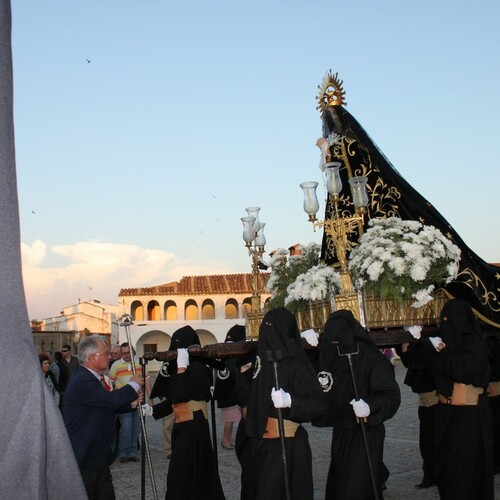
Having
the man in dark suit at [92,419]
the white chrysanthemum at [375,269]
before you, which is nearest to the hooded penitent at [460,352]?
the white chrysanthemum at [375,269]

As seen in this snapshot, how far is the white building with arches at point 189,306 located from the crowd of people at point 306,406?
1588 inches

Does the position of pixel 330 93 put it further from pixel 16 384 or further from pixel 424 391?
pixel 16 384

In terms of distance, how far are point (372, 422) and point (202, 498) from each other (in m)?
2.44

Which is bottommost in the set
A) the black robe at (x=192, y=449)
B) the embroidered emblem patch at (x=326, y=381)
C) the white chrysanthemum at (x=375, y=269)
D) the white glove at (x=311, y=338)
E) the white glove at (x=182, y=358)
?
the black robe at (x=192, y=449)

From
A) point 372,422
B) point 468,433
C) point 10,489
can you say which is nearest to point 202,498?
point 372,422

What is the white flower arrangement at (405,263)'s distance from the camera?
24.8 ft

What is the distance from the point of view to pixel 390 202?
29.7 ft

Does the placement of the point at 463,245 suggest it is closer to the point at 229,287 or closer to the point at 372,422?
the point at 372,422

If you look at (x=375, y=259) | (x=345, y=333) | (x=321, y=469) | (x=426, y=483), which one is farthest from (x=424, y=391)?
(x=345, y=333)

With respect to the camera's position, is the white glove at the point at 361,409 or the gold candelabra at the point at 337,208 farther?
the gold candelabra at the point at 337,208

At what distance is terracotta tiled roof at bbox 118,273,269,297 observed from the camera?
49.6 meters

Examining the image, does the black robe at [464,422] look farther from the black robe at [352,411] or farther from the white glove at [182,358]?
the white glove at [182,358]

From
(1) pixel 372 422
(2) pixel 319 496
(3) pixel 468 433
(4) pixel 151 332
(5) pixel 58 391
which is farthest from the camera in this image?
(4) pixel 151 332

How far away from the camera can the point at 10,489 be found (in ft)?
4.27
